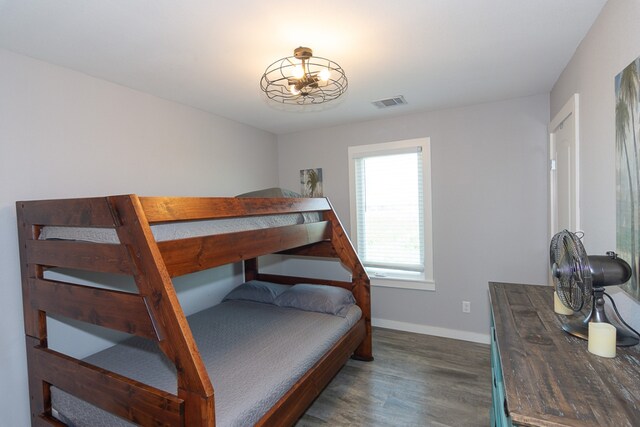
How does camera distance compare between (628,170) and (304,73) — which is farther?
(304,73)

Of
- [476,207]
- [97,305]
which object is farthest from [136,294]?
[476,207]

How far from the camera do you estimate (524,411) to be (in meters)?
0.87

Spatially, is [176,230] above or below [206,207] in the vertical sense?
below

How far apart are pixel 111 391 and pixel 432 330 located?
9.80 feet

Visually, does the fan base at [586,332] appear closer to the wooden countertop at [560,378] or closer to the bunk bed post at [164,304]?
the wooden countertop at [560,378]

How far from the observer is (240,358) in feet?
6.44

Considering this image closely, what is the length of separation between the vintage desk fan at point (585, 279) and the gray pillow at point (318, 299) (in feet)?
5.54

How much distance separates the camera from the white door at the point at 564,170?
200 centimetres

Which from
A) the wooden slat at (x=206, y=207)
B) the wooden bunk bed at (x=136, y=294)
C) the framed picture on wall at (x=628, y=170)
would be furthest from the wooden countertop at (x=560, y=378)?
the wooden slat at (x=206, y=207)

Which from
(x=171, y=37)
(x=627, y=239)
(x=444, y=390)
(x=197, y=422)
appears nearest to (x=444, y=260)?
(x=444, y=390)

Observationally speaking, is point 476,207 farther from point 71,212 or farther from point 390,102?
point 71,212

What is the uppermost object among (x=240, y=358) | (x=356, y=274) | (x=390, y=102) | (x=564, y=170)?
(x=390, y=102)

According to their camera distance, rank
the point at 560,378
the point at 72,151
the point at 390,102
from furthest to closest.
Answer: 1. the point at 390,102
2. the point at 72,151
3. the point at 560,378

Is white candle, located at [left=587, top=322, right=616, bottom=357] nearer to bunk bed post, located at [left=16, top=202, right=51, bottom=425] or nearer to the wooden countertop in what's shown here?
the wooden countertop
